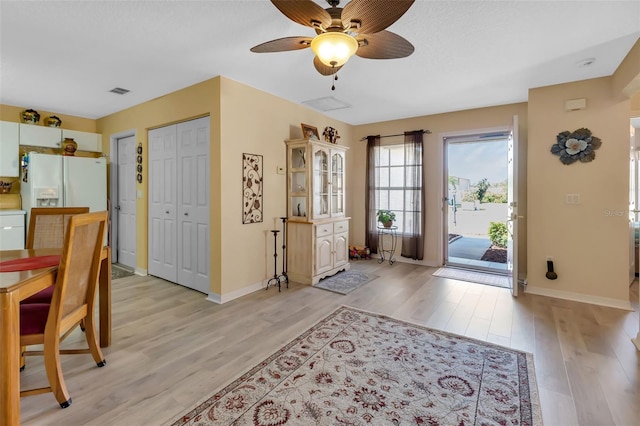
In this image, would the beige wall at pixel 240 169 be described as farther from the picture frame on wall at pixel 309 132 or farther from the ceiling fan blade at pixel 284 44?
the ceiling fan blade at pixel 284 44

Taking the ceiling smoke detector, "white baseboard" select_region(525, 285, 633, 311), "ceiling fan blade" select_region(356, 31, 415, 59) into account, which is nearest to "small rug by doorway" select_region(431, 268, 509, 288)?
"white baseboard" select_region(525, 285, 633, 311)

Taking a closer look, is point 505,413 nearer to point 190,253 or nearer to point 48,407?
A: point 48,407

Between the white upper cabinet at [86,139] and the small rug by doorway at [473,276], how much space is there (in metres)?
5.82

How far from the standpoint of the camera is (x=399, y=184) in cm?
545

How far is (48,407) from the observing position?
1.72 meters

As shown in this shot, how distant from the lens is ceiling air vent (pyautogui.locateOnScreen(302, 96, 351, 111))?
13.8 ft

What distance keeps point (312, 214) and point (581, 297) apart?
329 centimetres

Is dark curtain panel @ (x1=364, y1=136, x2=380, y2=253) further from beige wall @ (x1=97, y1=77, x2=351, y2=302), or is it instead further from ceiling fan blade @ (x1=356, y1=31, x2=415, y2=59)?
ceiling fan blade @ (x1=356, y1=31, x2=415, y2=59)

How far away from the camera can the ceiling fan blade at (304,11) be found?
5.02 feet

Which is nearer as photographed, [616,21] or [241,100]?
[616,21]

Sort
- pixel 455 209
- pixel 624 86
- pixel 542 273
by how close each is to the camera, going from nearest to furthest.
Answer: pixel 624 86, pixel 542 273, pixel 455 209

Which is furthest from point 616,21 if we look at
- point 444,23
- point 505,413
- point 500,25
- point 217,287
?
point 217,287

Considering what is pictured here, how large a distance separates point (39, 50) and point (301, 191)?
2969 millimetres

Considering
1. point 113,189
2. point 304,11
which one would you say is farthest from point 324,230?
point 113,189
